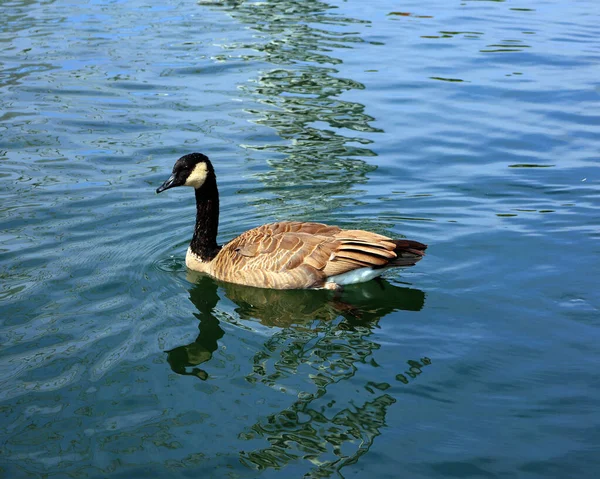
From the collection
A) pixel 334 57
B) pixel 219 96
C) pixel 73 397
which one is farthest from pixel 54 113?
pixel 73 397

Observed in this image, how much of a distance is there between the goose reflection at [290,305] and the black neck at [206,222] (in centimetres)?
33

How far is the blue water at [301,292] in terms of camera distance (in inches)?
237

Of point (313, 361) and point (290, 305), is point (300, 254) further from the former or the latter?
point (313, 361)

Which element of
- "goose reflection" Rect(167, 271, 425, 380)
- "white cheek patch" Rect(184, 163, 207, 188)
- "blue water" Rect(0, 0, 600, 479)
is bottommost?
"goose reflection" Rect(167, 271, 425, 380)

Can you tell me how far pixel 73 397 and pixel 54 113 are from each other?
28.2ft

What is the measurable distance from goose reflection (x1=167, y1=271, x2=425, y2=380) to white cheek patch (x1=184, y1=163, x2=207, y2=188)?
1.09 metres

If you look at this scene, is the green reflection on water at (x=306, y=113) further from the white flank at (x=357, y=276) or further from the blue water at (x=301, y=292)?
the white flank at (x=357, y=276)

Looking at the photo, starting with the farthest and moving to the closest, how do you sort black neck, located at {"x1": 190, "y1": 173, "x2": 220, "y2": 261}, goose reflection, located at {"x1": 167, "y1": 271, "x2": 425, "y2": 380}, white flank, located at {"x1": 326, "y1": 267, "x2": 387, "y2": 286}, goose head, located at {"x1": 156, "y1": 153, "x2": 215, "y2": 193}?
black neck, located at {"x1": 190, "y1": 173, "x2": 220, "y2": 261} → goose head, located at {"x1": 156, "y1": 153, "x2": 215, "y2": 193} → white flank, located at {"x1": 326, "y1": 267, "x2": 387, "y2": 286} → goose reflection, located at {"x1": 167, "y1": 271, "x2": 425, "y2": 380}

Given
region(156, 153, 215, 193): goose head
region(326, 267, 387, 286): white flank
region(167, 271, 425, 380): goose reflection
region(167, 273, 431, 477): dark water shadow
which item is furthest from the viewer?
region(156, 153, 215, 193): goose head

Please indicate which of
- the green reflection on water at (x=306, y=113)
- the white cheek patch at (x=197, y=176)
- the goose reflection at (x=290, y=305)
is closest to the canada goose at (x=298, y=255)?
the white cheek patch at (x=197, y=176)

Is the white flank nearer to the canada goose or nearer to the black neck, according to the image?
the canada goose

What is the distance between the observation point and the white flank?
8.49 meters

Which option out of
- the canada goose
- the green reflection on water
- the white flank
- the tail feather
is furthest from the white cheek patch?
the tail feather

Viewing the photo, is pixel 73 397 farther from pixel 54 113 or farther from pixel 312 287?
pixel 54 113
